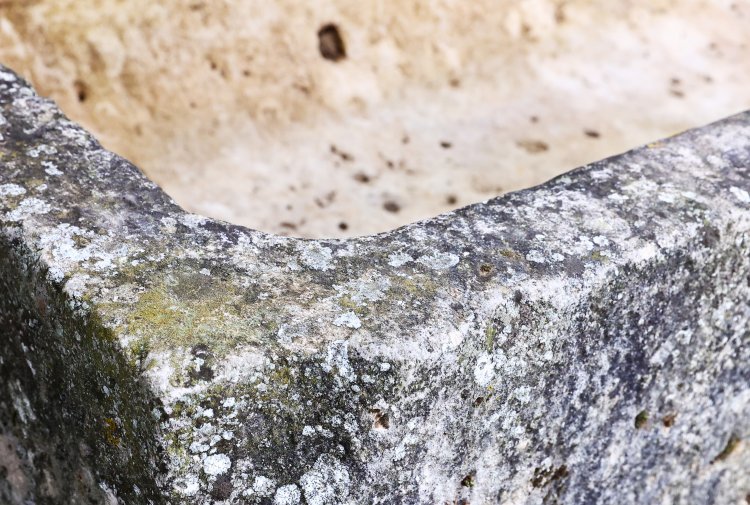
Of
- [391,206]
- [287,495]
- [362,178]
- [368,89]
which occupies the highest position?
[368,89]

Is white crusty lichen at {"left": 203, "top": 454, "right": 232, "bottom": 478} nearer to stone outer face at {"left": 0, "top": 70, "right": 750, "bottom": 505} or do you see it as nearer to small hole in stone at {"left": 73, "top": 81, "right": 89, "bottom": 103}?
stone outer face at {"left": 0, "top": 70, "right": 750, "bottom": 505}

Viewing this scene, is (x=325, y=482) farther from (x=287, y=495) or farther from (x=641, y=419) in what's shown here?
(x=641, y=419)

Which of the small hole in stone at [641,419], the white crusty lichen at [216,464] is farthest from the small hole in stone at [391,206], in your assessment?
the white crusty lichen at [216,464]

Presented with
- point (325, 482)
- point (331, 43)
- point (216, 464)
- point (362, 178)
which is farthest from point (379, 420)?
point (331, 43)

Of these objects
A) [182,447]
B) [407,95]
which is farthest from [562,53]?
[182,447]

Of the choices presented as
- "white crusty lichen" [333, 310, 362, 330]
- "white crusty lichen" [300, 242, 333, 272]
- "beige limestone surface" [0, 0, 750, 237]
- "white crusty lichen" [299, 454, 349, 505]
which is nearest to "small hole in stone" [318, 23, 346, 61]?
"beige limestone surface" [0, 0, 750, 237]

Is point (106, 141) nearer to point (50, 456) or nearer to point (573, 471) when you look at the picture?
point (50, 456)
